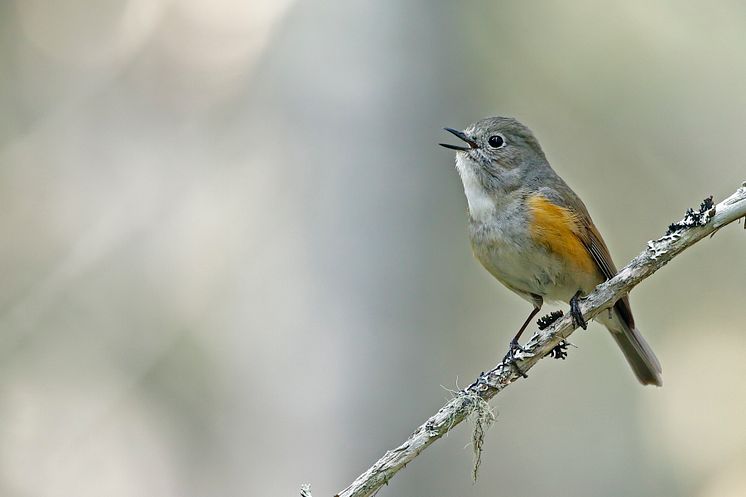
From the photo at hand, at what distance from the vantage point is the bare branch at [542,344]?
2.64 m

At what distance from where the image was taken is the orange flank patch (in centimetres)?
392

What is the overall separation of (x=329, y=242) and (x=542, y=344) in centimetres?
238

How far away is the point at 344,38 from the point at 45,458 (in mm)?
3704

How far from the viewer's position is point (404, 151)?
548 cm

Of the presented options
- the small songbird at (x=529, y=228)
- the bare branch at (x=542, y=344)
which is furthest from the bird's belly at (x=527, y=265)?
the bare branch at (x=542, y=344)

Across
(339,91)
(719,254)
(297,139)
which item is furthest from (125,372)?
(719,254)

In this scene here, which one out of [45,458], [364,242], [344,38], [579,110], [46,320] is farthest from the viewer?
[579,110]

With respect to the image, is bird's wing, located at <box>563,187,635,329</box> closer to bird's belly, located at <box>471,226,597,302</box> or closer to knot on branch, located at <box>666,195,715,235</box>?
bird's belly, located at <box>471,226,597,302</box>

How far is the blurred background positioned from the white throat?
0.99 meters

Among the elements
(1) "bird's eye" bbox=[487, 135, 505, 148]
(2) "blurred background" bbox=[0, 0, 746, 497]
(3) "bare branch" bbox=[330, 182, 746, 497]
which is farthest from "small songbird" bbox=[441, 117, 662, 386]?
(2) "blurred background" bbox=[0, 0, 746, 497]

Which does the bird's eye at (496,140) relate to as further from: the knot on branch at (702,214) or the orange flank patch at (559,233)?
the knot on branch at (702,214)

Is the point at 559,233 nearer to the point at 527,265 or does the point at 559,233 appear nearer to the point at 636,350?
the point at 527,265

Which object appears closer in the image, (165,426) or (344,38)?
(344,38)

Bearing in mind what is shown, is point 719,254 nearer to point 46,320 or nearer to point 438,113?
point 438,113
